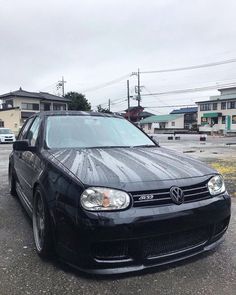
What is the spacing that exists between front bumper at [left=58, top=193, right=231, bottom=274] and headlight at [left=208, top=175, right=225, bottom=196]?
0.23m

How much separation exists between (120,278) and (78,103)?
58109 millimetres

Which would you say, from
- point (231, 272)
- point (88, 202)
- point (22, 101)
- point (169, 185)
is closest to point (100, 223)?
point (88, 202)

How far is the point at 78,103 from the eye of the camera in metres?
59.5

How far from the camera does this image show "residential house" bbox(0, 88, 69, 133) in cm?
4778

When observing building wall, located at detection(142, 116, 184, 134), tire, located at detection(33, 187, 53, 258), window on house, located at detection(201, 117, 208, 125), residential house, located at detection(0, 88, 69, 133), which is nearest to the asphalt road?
tire, located at detection(33, 187, 53, 258)

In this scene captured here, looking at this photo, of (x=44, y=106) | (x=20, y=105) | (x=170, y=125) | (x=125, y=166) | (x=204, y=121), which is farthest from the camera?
(x=170, y=125)

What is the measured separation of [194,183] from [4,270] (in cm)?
190

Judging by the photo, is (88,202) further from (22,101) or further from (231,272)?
(22,101)

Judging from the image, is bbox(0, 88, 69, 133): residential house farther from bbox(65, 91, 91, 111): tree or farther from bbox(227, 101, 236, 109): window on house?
bbox(227, 101, 236, 109): window on house

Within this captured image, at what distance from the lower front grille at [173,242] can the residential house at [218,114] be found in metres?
54.8

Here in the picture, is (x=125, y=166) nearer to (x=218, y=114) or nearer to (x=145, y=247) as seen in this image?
(x=145, y=247)

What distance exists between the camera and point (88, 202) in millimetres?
2486

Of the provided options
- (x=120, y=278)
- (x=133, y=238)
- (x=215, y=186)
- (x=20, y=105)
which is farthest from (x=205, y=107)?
(x=133, y=238)

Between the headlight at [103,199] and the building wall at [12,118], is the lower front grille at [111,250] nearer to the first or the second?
the headlight at [103,199]
